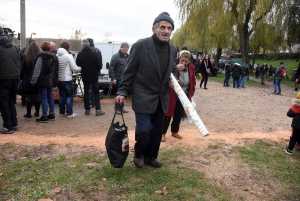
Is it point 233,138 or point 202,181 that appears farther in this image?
point 233,138

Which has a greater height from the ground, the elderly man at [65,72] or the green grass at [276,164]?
the elderly man at [65,72]

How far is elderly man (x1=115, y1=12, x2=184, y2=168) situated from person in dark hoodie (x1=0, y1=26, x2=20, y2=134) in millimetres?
2824

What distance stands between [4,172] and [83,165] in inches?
38.6

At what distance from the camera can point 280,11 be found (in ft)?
69.2

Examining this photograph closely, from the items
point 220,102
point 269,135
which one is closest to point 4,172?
point 269,135

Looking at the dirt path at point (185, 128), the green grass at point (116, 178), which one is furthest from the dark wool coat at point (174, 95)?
the green grass at point (116, 178)

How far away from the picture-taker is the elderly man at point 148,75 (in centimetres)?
353

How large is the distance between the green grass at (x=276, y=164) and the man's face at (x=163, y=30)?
7.38 ft

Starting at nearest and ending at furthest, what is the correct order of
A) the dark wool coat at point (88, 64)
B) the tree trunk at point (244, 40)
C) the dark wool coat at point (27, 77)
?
1. the dark wool coat at point (27, 77)
2. the dark wool coat at point (88, 64)
3. the tree trunk at point (244, 40)

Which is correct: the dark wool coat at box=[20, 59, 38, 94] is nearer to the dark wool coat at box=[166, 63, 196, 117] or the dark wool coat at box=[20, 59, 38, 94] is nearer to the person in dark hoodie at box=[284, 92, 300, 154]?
the dark wool coat at box=[166, 63, 196, 117]

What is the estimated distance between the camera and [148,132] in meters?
3.59

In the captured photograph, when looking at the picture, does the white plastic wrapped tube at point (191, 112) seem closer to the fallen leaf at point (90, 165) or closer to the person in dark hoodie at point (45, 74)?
the fallen leaf at point (90, 165)

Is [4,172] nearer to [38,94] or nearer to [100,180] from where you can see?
[100,180]

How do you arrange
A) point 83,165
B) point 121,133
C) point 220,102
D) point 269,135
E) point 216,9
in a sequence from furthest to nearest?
point 216,9 → point 220,102 → point 269,135 → point 83,165 → point 121,133
